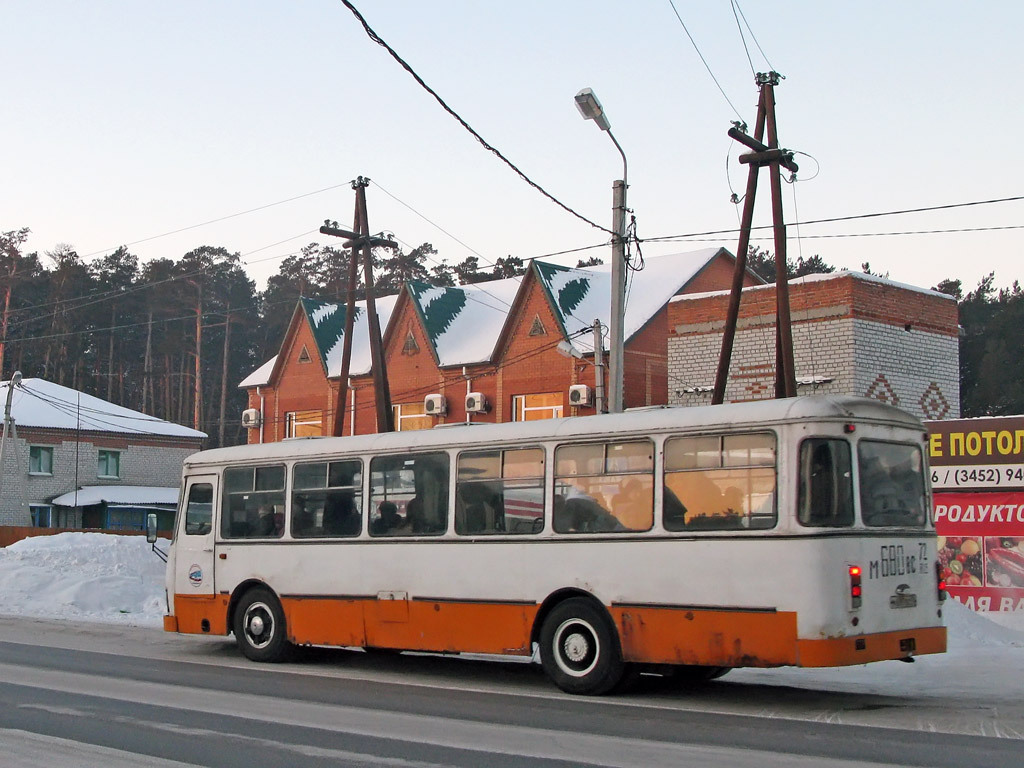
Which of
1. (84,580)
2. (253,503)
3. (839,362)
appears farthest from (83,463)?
(253,503)

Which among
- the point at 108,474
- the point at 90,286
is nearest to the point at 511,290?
the point at 108,474

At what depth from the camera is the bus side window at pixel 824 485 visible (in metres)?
10.9

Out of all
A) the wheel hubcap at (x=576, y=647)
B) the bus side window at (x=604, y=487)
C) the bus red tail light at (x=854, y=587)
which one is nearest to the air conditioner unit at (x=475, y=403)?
the bus side window at (x=604, y=487)

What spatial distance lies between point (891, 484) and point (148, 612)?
16.2 m

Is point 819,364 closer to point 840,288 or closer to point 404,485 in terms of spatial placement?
point 840,288

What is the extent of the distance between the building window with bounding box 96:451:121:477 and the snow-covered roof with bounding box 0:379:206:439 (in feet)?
3.85

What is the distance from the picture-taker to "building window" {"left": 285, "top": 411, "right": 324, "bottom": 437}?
50.7m

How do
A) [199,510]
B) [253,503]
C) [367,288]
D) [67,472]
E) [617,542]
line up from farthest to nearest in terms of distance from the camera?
[67,472] < [367,288] < [199,510] < [253,503] < [617,542]

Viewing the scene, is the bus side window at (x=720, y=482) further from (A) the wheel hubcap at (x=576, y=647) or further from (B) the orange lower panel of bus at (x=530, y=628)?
(A) the wheel hubcap at (x=576, y=647)

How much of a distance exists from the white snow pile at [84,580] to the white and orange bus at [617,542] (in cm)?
821

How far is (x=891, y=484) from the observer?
457 inches

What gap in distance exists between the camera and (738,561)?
36.6 ft

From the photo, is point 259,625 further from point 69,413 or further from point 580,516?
point 69,413

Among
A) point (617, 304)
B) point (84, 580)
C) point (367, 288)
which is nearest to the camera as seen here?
point (617, 304)
